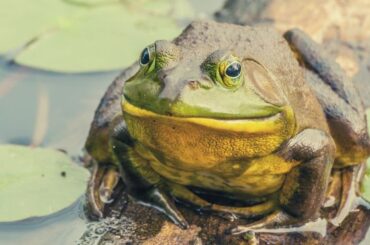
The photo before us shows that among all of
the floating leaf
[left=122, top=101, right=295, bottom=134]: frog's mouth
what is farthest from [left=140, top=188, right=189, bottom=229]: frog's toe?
the floating leaf

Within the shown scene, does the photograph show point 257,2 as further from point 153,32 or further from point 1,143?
point 1,143

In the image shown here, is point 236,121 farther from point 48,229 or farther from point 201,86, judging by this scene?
point 48,229

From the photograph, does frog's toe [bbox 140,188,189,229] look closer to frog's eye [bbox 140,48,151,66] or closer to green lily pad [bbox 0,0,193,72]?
frog's eye [bbox 140,48,151,66]

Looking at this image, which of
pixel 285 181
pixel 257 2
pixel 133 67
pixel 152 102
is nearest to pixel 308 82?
pixel 285 181

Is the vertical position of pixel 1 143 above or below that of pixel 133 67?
below

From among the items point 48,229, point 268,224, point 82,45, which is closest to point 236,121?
point 268,224

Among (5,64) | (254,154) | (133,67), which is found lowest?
(5,64)
